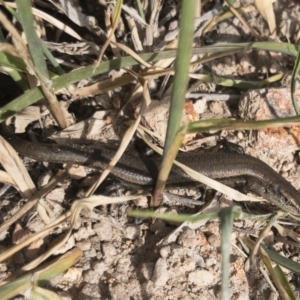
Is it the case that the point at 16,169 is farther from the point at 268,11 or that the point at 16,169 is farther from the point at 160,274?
the point at 268,11

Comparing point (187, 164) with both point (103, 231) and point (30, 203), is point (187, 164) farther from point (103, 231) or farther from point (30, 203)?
point (30, 203)

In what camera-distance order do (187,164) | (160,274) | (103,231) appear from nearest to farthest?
1. (160,274)
2. (103,231)
3. (187,164)

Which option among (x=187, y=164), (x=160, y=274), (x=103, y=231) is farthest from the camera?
(x=187, y=164)

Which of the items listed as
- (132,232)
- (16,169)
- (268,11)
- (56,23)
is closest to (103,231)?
(132,232)

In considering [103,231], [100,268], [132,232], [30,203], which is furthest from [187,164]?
[30,203]

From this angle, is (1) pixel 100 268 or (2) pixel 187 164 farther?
(2) pixel 187 164

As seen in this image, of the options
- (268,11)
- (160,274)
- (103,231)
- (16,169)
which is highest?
(268,11)

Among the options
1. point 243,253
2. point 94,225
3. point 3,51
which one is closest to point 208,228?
point 243,253

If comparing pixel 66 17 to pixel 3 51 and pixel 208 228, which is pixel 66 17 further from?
pixel 208 228

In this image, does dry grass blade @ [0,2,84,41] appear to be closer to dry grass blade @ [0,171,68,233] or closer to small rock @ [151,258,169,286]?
dry grass blade @ [0,171,68,233]

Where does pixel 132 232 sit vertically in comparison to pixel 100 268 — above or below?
above
